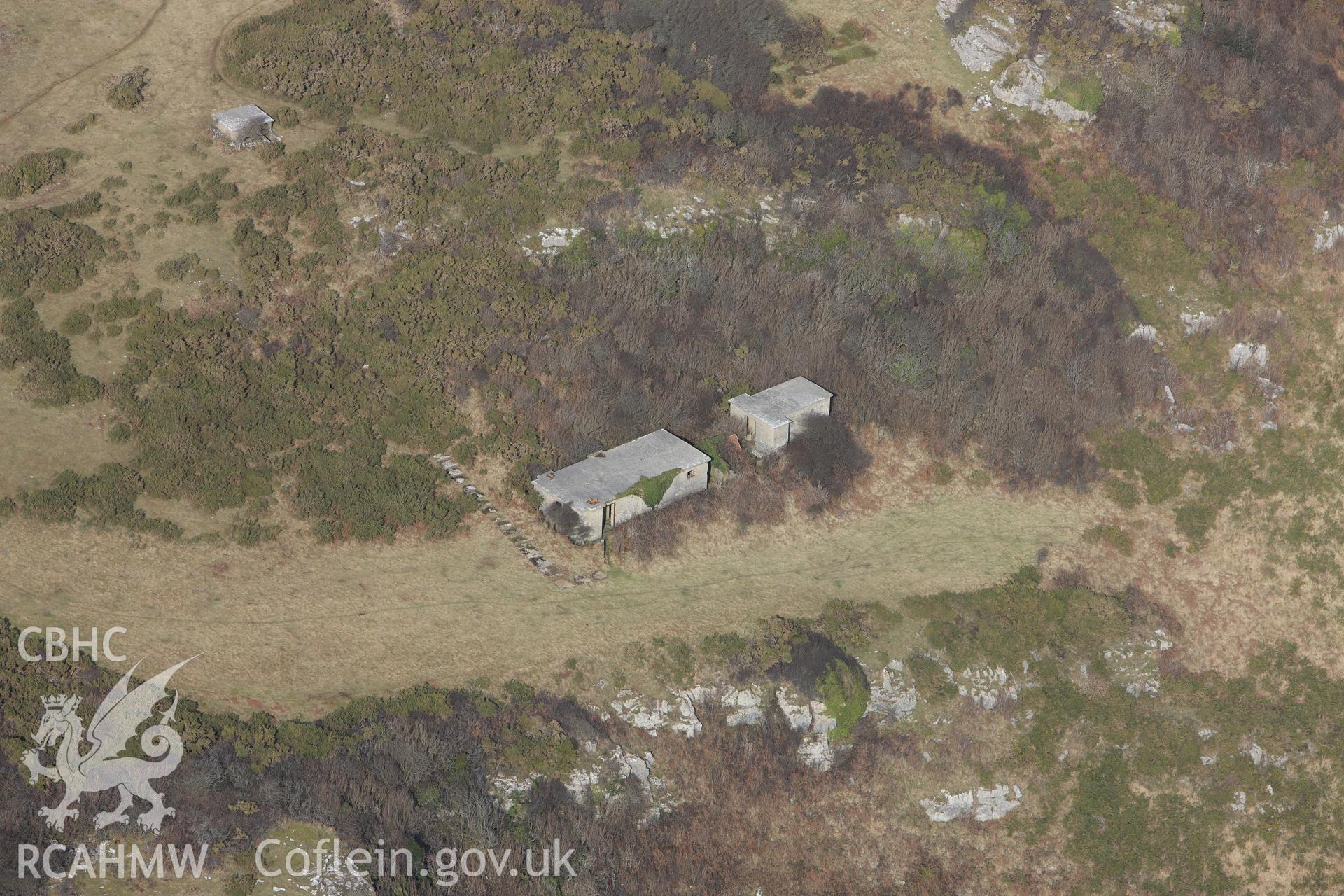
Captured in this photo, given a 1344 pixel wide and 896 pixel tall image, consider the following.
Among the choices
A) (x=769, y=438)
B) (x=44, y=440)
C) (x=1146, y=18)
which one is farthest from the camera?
(x=1146, y=18)

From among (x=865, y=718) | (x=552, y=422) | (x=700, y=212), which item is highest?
(x=700, y=212)

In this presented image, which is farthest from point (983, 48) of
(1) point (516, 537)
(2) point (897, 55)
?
(1) point (516, 537)

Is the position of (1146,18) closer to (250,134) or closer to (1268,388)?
(1268,388)

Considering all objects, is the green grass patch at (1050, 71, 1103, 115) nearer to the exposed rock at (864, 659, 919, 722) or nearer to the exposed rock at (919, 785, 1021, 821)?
the exposed rock at (864, 659, 919, 722)

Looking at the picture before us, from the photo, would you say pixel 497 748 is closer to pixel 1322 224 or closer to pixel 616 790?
pixel 616 790

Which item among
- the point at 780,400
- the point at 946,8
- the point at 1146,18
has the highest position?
the point at 1146,18

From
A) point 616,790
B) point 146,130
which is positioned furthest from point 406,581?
point 146,130

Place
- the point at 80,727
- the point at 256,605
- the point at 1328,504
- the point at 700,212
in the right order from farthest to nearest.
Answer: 1. the point at 700,212
2. the point at 1328,504
3. the point at 256,605
4. the point at 80,727

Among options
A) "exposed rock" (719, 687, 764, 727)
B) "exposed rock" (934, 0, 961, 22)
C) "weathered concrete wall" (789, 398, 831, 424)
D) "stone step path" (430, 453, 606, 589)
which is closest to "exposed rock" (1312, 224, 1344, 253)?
"exposed rock" (934, 0, 961, 22)
